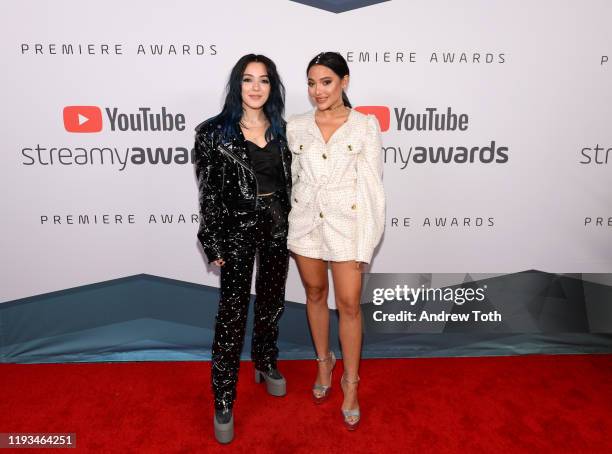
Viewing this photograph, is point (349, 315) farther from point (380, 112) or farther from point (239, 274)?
point (380, 112)

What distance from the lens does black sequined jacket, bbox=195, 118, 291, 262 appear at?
242 centimetres

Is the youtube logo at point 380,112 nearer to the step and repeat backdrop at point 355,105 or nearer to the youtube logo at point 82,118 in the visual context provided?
the step and repeat backdrop at point 355,105

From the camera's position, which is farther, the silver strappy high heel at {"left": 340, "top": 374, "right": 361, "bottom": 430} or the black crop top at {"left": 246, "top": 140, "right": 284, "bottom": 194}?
the silver strappy high heel at {"left": 340, "top": 374, "right": 361, "bottom": 430}

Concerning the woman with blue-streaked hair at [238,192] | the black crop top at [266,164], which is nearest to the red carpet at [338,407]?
the woman with blue-streaked hair at [238,192]

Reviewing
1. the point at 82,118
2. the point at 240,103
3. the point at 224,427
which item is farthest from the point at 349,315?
the point at 82,118

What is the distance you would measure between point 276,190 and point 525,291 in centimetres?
198

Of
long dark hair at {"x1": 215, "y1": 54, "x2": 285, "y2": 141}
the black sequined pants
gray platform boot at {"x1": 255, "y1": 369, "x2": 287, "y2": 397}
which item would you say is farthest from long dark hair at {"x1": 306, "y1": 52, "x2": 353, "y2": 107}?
gray platform boot at {"x1": 255, "y1": 369, "x2": 287, "y2": 397}

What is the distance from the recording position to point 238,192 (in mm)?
2482

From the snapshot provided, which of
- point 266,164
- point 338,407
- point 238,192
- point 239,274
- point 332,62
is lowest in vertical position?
point 338,407

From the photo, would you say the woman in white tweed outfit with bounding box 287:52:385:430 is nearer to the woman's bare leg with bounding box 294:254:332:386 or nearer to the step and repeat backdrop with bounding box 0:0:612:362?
the woman's bare leg with bounding box 294:254:332:386

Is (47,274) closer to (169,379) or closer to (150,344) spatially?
(150,344)

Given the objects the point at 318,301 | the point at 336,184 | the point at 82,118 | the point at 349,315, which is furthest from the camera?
the point at 82,118

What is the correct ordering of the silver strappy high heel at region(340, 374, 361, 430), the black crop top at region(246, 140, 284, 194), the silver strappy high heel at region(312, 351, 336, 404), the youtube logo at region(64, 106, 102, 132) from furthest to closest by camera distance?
the youtube logo at region(64, 106, 102, 132) → the silver strappy high heel at region(312, 351, 336, 404) → the silver strappy high heel at region(340, 374, 361, 430) → the black crop top at region(246, 140, 284, 194)

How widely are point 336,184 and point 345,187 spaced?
49mm
